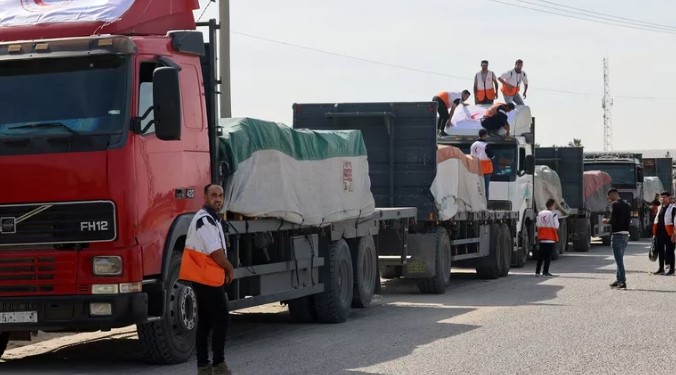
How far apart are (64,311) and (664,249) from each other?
1877 centimetres

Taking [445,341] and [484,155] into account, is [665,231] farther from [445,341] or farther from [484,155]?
[445,341]

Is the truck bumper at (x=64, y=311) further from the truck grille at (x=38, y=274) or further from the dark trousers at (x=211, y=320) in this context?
the dark trousers at (x=211, y=320)

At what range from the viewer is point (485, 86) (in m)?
29.1

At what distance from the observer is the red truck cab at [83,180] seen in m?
11.4

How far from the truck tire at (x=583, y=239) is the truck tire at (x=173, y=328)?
27.5 metres

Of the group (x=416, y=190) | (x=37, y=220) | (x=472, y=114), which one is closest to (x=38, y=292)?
(x=37, y=220)

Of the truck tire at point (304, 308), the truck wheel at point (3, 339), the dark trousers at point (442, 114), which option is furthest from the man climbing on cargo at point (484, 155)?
the truck wheel at point (3, 339)

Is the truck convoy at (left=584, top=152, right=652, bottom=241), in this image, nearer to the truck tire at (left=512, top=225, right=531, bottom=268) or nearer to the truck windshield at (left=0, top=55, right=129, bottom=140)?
the truck tire at (left=512, top=225, right=531, bottom=268)

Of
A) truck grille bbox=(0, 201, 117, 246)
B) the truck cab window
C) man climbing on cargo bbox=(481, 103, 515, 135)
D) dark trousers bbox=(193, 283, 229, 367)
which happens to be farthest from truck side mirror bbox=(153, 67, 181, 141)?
man climbing on cargo bbox=(481, 103, 515, 135)

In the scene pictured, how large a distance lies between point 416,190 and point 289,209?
7.16 metres

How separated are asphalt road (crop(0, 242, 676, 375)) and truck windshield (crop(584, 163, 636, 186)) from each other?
24.6 m

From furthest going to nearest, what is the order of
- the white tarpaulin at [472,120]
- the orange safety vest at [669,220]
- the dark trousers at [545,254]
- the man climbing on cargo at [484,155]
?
the white tarpaulin at [472,120] → the orange safety vest at [669,220] → the dark trousers at [545,254] → the man climbing on cargo at [484,155]

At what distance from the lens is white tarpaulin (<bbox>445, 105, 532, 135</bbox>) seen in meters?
28.0

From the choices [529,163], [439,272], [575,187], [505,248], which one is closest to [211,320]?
[439,272]
